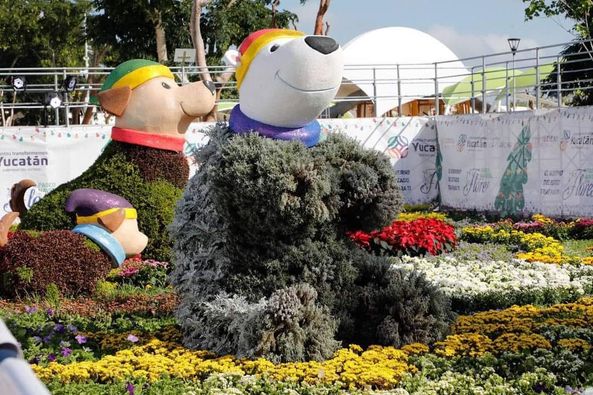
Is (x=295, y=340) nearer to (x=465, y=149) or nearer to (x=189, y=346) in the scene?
(x=189, y=346)

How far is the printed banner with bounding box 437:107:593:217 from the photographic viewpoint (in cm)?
1519

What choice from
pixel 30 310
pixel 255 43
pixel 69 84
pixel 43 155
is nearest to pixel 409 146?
pixel 69 84

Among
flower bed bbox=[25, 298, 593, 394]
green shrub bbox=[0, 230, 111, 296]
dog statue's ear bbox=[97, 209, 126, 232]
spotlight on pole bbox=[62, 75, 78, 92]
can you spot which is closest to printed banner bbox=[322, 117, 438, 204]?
spotlight on pole bbox=[62, 75, 78, 92]

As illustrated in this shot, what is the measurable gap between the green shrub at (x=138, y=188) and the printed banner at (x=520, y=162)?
7484mm

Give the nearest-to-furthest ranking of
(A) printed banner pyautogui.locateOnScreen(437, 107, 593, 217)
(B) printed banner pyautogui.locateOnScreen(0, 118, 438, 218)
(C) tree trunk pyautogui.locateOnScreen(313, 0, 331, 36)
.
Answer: (A) printed banner pyautogui.locateOnScreen(437, 107, 593, 217)
(B) printed banner pyautogui.locateOnScreen(0, 118, 438, 218)
(C) tree trunk pyautogui.locateOnScreen(313, 0, 331, 36)

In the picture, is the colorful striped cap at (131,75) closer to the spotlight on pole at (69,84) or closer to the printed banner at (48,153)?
the printed banner at (48,153)

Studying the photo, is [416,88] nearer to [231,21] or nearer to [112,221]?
[231,21]

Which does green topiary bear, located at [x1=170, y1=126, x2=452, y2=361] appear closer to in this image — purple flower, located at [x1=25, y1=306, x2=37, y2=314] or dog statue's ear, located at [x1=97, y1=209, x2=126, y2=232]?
purple flower, located at [x1=25, y1=306, x2=37, y2=314]

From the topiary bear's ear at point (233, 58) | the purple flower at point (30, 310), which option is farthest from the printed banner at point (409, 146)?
the topiary bear's ear at point (233, 58)

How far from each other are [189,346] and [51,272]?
330 cm

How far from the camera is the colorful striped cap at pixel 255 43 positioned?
632 centimetres

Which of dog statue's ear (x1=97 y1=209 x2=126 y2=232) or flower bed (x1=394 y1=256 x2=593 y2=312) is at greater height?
dog statue's ear (x1=97 y1=209 x2=126 y2=232)

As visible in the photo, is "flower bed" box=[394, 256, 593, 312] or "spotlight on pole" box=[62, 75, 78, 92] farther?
"spotlight on pole" box=[62, 75, 78, 92]

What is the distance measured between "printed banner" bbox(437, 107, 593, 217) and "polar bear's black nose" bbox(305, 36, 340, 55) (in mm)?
9994
